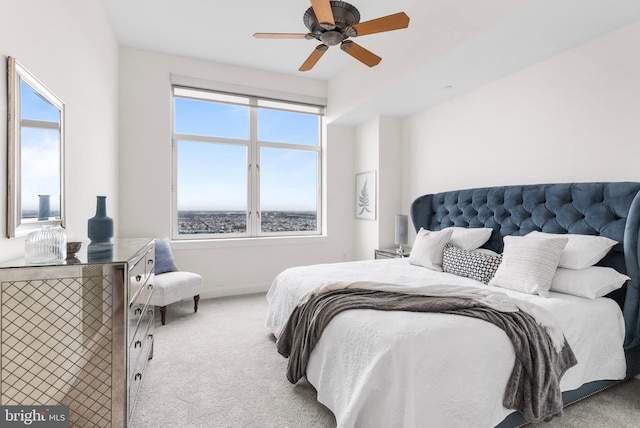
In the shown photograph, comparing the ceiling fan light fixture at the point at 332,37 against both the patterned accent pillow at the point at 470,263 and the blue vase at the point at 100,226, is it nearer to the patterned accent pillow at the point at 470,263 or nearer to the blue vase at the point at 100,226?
the blue vase at the point at 100,226

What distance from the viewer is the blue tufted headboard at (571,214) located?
7.00 feet

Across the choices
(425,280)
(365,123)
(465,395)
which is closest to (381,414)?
(465,395)

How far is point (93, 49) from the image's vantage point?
2797 millimetres

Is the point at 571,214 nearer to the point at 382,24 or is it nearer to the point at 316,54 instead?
the point at 382,24

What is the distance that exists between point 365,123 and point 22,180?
417cm

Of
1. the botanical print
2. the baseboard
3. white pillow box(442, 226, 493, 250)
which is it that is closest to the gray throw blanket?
white pillow box(442, 226, 493, 250)

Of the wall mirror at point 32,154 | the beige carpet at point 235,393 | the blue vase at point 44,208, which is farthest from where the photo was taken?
the beige carpet at point 235,393

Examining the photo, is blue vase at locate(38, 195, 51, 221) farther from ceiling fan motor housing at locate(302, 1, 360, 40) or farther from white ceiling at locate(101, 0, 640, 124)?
white ceiling at locate(101, 0, 640, 124)

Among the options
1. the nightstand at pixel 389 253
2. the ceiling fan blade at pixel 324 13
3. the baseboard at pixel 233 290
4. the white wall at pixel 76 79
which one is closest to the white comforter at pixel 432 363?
the white wall at pixel 76 79

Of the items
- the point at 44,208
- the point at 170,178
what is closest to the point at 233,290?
the point at 170,178

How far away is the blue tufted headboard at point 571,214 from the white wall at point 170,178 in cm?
219

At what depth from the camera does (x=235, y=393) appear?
216 centimetres

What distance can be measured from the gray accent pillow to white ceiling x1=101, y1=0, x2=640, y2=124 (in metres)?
2.37

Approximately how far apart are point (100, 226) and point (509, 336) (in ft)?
8.09
